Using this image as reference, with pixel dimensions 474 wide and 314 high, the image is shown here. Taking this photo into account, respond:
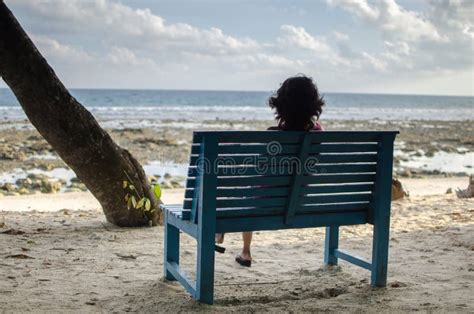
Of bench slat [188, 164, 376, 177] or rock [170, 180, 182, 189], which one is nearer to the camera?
bench slat [188, 164, 376, 177]

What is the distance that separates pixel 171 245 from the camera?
4.56 metres

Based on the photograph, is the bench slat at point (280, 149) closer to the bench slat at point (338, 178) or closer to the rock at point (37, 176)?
the bench slat at point (338, 178)

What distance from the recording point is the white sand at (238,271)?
396 centimetres

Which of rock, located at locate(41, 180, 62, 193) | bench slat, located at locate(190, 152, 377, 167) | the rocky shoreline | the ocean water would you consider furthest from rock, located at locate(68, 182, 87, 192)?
the ocean water

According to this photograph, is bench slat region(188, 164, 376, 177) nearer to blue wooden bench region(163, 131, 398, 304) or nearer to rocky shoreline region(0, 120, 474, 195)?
blue wooden bench region(163, 131, 398, 304)

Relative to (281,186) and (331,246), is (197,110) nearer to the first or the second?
(331,246)

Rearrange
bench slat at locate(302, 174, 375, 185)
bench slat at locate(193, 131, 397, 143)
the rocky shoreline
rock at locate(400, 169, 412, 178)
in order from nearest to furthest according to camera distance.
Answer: bench slat at locate(193, 131, 397, 143) < bench slat at locate(302, 174, 375, 185) < the rocky shoreline < rock at locate(400, 169, 412, 178)

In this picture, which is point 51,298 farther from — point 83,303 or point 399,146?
point 399,146

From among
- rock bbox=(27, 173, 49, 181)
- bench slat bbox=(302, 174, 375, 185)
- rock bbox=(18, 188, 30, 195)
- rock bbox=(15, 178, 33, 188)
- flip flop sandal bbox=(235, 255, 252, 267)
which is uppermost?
bench slat bbox=(302, 174, 375, 185)

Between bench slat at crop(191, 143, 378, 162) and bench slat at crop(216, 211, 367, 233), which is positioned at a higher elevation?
bench slat at crop(191, 143, 378, 162)

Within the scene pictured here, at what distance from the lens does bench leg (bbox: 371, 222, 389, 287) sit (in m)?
4.30

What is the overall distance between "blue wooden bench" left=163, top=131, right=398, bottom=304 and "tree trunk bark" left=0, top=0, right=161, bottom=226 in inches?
82.6

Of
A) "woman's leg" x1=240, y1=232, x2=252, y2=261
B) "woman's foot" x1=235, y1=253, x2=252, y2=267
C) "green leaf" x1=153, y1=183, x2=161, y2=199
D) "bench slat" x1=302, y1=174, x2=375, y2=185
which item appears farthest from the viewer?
"green leaf" x1=153, y1=183, x2=161, y2=199

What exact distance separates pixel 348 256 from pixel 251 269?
0.80 m
